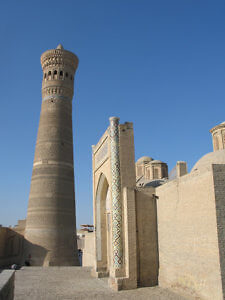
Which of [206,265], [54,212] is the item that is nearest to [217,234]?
[206,265]

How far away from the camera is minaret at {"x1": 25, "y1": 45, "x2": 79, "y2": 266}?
21.8 metres

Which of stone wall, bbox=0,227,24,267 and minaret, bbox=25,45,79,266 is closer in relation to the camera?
minaret, bbox=25,45,79,266

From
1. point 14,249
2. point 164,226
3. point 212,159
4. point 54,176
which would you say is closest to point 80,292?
point 164,226

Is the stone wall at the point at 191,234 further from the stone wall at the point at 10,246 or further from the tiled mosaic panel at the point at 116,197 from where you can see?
the stone wall at the point at 10,246

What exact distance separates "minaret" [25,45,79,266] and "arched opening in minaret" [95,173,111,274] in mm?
7838

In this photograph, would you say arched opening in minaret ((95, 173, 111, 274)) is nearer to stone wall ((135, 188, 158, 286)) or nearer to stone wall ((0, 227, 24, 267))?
stone wall ((135, 188, 158, 286))

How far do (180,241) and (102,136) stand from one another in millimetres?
5914

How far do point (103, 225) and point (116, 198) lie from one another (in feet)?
12.9

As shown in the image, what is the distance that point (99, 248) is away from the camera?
14484 mm

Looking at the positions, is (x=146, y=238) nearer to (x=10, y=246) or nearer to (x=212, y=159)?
(x=212, y=159)

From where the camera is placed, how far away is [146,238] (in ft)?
35.8

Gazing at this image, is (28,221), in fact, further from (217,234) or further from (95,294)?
(217,234)

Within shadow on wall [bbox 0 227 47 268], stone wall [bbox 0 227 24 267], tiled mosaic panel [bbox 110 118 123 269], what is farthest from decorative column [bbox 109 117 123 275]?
stone wall [bbox 0 227 24 267]

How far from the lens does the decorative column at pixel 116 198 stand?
10850 millimetres
